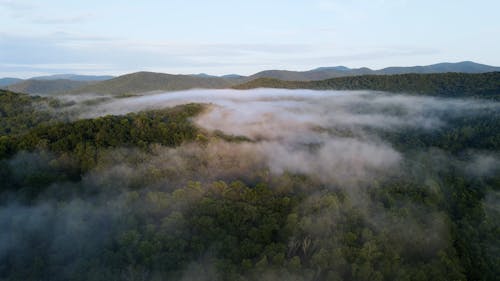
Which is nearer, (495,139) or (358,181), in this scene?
(358,181)

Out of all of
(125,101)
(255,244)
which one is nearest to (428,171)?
(255,244)

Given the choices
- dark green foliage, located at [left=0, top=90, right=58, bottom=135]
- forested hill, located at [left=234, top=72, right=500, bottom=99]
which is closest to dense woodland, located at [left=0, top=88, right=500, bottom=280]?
dark green foliage, located at [left=0, top=90, right=58, bottom=135]

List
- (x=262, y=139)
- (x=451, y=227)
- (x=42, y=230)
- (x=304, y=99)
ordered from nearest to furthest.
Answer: (x=42, y=230) < (x=451, y=227) < (x=262, y=139) < (x=304, y=99)

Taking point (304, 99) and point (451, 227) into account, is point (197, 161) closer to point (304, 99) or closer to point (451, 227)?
point (451, 227)

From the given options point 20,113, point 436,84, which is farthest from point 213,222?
point 436,84

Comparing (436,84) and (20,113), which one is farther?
(436,84)

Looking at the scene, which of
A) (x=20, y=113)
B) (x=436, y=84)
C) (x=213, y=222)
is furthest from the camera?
(x=436, y=84)

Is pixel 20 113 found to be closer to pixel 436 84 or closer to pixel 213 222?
pixel 213 222

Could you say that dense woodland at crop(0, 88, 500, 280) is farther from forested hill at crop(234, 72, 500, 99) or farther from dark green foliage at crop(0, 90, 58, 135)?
forested hill at crop(234, 72, 500, 99)

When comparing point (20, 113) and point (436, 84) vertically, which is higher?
point (436, 84)
